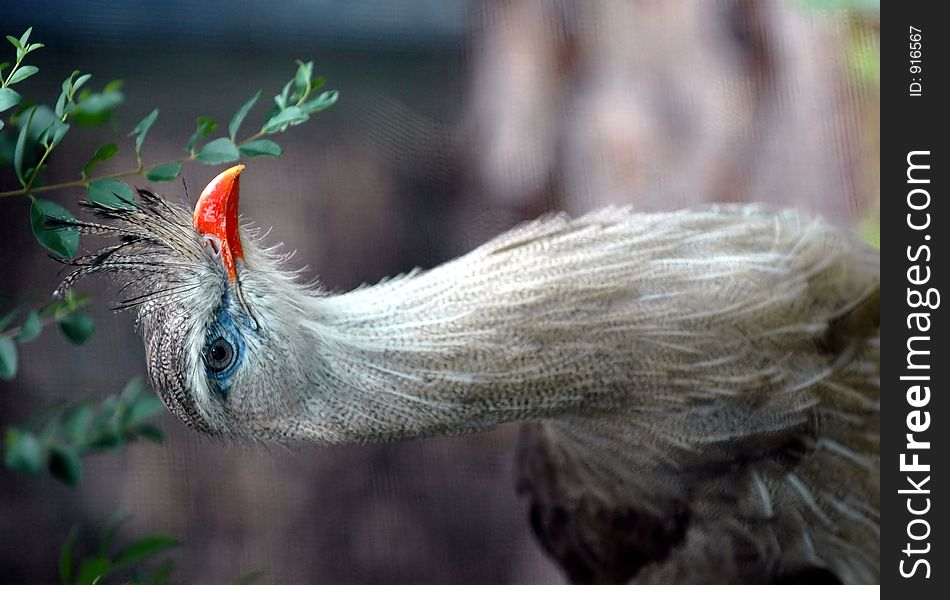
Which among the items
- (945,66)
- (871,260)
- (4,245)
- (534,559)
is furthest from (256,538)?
(945,66)

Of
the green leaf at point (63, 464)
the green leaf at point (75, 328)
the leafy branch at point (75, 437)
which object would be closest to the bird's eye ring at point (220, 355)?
the leafy branch at point (75, 437)

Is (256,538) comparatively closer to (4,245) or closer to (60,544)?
(60,544)

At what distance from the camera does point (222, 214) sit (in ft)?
3.25

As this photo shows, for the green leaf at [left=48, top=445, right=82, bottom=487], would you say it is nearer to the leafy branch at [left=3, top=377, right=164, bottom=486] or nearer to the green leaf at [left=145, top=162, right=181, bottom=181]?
the leafy branch at [left=3, top=377, right=164, bottom=486]

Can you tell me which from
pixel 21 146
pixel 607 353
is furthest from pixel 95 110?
pixel 607 353

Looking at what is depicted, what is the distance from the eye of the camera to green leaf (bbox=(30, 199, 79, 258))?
2.68ft

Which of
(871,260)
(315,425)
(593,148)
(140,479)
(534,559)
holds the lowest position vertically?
(534,559)

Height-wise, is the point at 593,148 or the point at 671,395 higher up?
the point at 593,148

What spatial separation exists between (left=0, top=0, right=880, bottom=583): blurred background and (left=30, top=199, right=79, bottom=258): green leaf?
0.34 meters

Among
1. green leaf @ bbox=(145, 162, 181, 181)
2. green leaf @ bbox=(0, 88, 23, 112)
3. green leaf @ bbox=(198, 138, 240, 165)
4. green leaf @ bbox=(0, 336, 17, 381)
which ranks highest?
green leaf @ bbox=(0, 88, 23, 112)

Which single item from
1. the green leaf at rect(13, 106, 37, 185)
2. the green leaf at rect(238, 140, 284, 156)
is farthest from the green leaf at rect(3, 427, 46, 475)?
the green leaf at rect(238, 140, 284, 156)

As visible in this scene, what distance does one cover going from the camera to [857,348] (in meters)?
1.21

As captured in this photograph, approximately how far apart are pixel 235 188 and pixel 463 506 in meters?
0.89

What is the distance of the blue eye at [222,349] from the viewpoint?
39.5 inches
